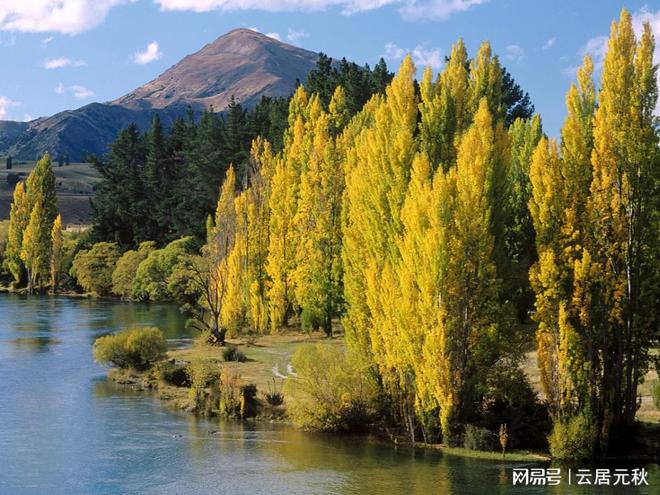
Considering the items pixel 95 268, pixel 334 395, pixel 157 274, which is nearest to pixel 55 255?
pixel 95 268

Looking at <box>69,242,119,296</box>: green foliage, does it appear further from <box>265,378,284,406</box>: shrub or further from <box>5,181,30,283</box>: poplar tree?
<box>265,378,284,406</box>: shrub

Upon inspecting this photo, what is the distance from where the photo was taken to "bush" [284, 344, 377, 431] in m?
31.7

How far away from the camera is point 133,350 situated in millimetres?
44406

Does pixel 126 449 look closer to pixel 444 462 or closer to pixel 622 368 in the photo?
pixel 444 462

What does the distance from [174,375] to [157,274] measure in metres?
46.6

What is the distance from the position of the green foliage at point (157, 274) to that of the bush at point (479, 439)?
5828 cm

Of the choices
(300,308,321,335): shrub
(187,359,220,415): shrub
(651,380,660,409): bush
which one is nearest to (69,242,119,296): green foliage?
(300,308,321,335): shrub

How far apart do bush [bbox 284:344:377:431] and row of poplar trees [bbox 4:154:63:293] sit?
74144 mm

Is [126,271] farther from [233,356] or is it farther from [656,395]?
[656,395]

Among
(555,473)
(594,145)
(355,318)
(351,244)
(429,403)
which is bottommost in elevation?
(555,473)

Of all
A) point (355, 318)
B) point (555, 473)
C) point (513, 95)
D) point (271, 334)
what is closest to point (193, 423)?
point (355, 318)

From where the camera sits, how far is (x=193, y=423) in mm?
33844

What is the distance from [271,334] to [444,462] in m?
29.9

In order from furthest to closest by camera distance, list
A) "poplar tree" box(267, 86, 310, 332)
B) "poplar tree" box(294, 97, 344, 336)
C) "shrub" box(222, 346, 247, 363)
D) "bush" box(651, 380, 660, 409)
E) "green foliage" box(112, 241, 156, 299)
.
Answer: "green foliage" box(112, 241, 156, 299)
"poplar tree" box(267, 86, 310, 332)
"poplar tree" box(294, 97, 344, 336)
"shrub" box(222, 346, 247, 363)
"bush" box(651, 380, 660, 409)
